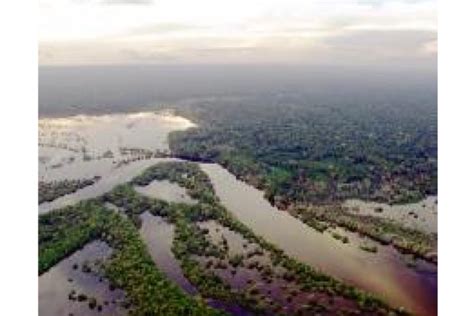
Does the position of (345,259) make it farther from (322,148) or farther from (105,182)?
(322,148)

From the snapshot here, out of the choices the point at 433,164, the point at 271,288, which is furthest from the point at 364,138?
the point at 271,288

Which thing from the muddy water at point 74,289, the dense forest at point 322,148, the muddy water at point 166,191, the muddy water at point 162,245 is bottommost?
the muddy water at point 74,289

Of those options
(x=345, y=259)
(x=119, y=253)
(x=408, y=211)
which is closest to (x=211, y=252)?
(x=119, y=253)

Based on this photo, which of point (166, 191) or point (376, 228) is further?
point (166, 191)

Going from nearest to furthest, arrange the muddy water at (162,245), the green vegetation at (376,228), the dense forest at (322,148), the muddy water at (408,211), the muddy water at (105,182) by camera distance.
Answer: the muddy water at (162,245), the green vegetation at (376,228), the muddy water at (408,211), the muddy water at (105,182), the dense forest at (322,148)

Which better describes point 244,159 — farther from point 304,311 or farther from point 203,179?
point 304,311

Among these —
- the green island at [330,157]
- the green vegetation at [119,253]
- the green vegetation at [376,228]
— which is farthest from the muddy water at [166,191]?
the green vegetation at [376,228]

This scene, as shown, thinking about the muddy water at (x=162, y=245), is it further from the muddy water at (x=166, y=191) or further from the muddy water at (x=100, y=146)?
the muddy water at (x=100, y=146)
